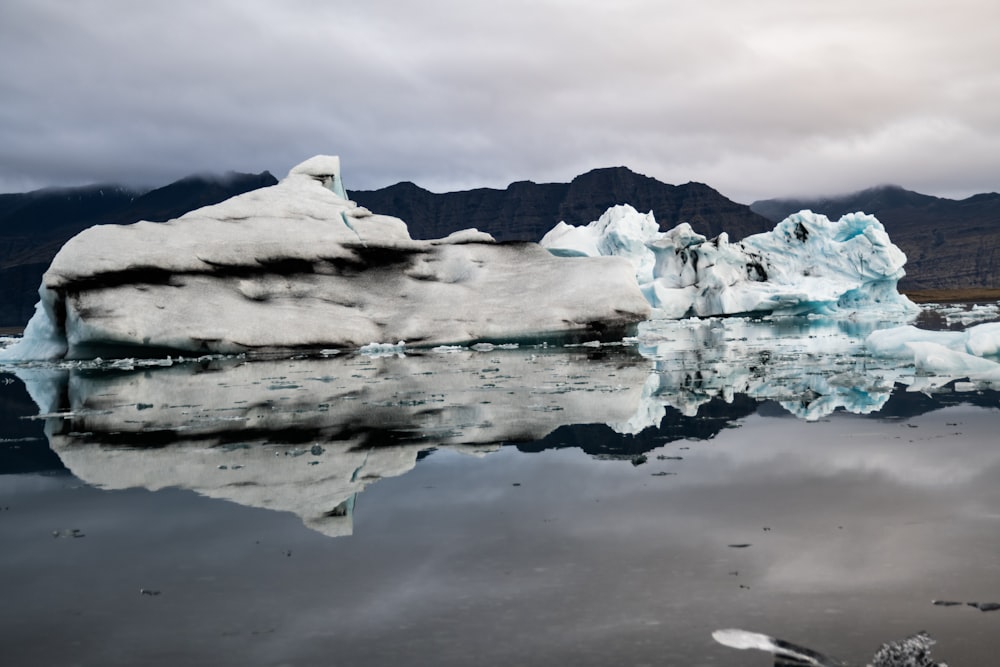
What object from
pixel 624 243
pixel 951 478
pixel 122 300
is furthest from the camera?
pixel 624 243

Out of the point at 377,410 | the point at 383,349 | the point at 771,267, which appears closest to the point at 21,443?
the point at 377,410

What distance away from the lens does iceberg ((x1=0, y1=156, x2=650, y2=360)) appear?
1648 centimetres

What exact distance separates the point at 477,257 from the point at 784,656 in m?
18.9

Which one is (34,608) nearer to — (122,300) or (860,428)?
(860,428)

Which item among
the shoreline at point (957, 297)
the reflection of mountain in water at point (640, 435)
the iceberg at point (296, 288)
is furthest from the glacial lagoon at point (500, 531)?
the shoreline at point (957, 297)

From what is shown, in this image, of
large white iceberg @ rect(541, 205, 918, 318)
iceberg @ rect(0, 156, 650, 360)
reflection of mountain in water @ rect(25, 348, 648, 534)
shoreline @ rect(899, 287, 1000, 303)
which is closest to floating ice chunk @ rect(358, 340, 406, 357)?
iceberg @ rect(0, 156, 650, 360)

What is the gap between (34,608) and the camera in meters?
2.90

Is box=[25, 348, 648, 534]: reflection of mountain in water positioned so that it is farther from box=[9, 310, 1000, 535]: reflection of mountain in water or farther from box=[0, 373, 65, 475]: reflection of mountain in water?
box=[0, 373, 65, 475]: reflection of mountain in water

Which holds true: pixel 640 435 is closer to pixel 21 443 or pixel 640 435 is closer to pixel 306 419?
pixel 306 419

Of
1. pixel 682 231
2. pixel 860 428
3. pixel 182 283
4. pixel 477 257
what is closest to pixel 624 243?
pixel 682 231

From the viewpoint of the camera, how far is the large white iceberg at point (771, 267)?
1439 inches

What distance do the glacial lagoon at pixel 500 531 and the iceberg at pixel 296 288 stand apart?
8646 mm

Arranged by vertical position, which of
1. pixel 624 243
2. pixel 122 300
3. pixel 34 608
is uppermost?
pixel 624 243

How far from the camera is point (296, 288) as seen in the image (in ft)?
61.9
